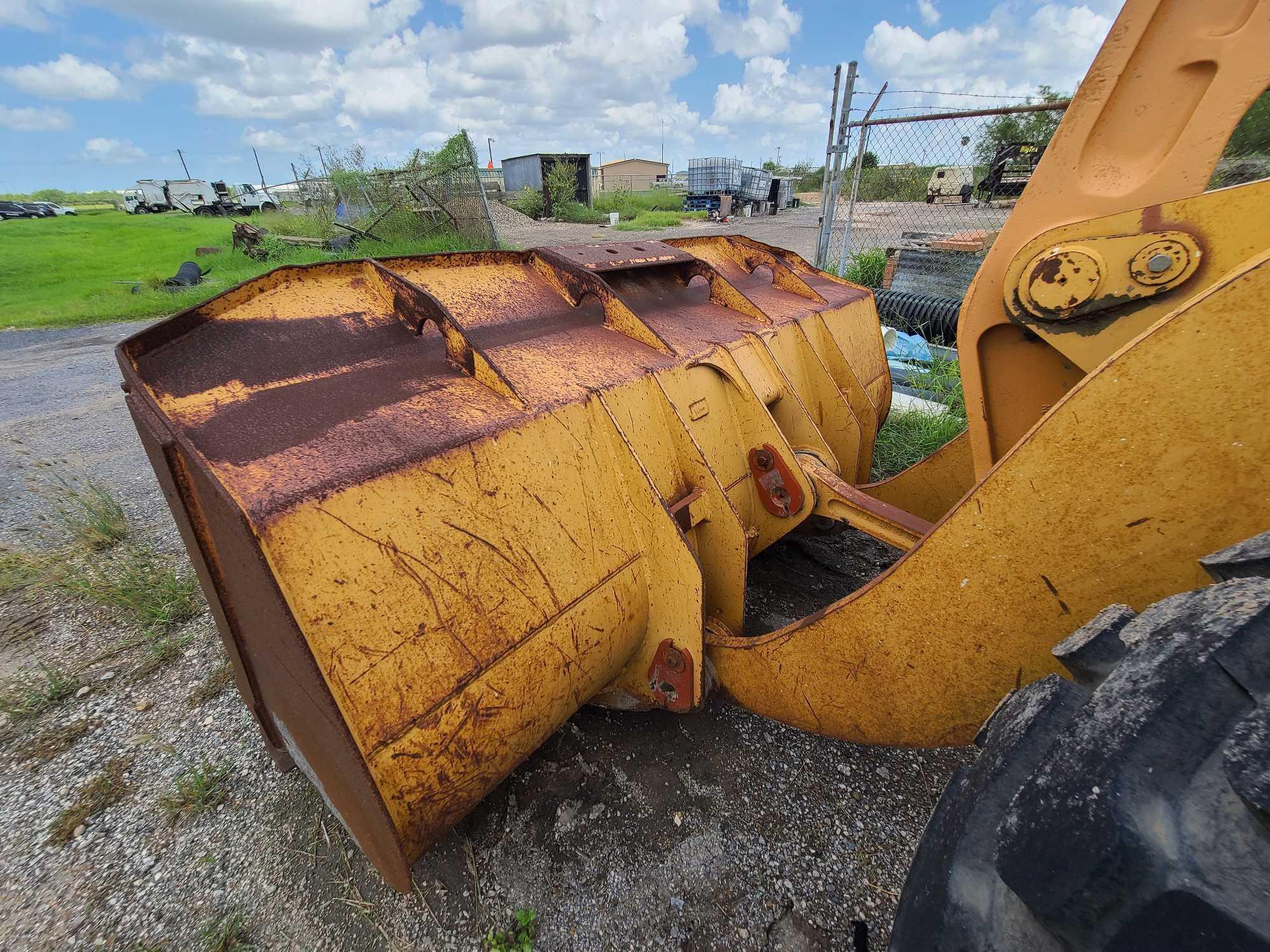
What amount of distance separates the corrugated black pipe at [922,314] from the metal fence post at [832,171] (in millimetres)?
910

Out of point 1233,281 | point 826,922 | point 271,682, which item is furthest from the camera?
point 826,922

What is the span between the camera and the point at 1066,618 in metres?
1.03

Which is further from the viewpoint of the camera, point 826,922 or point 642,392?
point 642,392

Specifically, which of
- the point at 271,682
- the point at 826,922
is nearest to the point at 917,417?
the point at 826,922

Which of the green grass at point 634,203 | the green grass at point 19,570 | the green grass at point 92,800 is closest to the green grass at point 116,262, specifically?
the green grass at point 19,570

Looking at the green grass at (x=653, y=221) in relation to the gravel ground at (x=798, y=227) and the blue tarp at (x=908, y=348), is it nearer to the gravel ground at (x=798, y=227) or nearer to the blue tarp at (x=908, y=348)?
the gravel ground at (x=798, y=227)

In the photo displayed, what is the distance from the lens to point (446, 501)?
119cm

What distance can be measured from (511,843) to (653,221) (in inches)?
1005

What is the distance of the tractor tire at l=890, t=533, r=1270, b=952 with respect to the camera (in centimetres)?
59

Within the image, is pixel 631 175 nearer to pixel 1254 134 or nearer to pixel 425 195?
pixel 425 195

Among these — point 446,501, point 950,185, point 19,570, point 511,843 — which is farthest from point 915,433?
point 950,185

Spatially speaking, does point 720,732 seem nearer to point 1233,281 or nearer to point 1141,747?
point 1141,747

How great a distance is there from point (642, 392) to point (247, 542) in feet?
3.34

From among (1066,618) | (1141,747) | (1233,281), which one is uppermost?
(1233,281)
